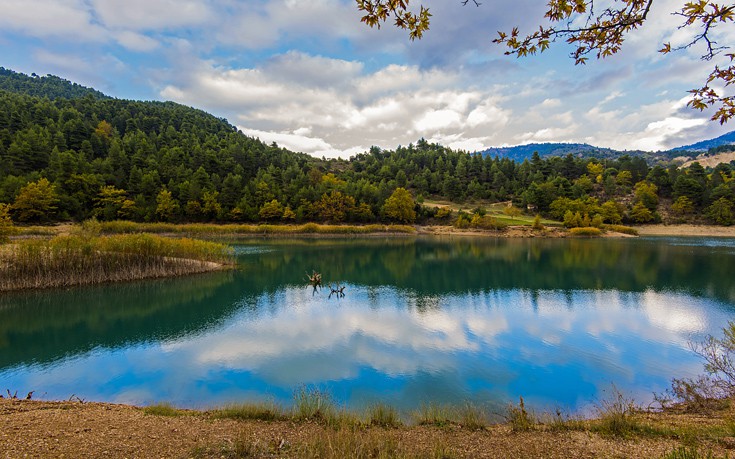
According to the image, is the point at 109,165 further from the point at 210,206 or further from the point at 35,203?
the point at 210,206

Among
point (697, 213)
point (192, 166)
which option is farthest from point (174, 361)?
point (697, 213)

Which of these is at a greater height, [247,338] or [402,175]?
[402,175]

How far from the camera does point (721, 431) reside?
6.63m

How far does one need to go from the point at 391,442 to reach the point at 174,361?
36.5ft

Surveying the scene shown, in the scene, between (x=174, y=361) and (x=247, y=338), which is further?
(x=247, y=338)

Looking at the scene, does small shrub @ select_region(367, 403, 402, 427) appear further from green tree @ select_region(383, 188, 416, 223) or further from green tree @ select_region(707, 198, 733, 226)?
green tree @ select_region(707, 198, 733, 226)

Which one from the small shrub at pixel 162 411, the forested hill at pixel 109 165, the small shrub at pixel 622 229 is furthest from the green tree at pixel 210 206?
the small shrub at pixel 622 229

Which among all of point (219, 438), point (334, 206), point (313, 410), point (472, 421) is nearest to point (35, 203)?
point (334, 206)

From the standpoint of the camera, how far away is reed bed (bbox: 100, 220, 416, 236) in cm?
5503

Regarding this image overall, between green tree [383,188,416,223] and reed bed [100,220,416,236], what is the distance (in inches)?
143

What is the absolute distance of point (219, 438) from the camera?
6676mm

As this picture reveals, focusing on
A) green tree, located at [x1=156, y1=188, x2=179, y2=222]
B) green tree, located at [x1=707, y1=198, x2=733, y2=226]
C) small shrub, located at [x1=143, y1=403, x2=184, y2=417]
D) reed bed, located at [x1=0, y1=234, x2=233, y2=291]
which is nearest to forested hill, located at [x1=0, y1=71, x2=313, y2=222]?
green tree, located at [x1=156, y1=188, x2=179, y2=222]

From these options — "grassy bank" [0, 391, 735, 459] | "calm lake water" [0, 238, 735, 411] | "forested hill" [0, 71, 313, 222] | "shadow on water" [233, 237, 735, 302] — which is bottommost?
"shadow on water" [233, 237, 735, 302]

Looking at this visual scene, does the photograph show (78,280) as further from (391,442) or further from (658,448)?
(658,448)
